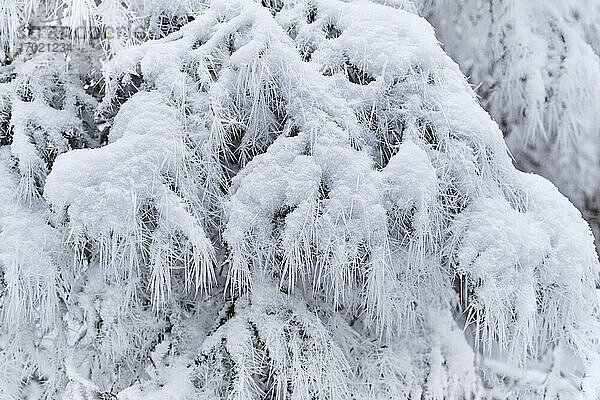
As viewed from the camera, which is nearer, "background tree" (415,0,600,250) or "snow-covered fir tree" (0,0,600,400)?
"snow-covered fir tree" (0,0,600,400)

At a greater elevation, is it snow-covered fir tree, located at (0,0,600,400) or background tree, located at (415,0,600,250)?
background tree, located at (415,0,600,250)

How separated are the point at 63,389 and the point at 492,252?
36.9 inches

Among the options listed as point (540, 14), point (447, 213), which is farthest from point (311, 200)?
point (540, 14)

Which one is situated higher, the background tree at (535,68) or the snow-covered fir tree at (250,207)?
the background tree at (535,68)

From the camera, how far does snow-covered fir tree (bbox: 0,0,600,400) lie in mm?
1075

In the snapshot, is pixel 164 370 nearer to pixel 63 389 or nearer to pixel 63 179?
pixel 63 389

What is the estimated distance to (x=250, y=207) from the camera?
3.61 feet

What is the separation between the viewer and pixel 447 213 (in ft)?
3.70

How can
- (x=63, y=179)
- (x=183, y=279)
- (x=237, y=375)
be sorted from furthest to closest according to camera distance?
(x=183, y=279) < (x=237, y=375) < (x=63, y=179)

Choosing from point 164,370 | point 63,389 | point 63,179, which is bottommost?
point 63,389

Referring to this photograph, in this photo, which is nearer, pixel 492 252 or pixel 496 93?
pixel 492 252

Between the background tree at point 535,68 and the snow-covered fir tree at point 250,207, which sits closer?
the snow-covered fir tree at point 250,207

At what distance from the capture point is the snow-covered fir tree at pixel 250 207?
1.08 m

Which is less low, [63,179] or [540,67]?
[540,67]
